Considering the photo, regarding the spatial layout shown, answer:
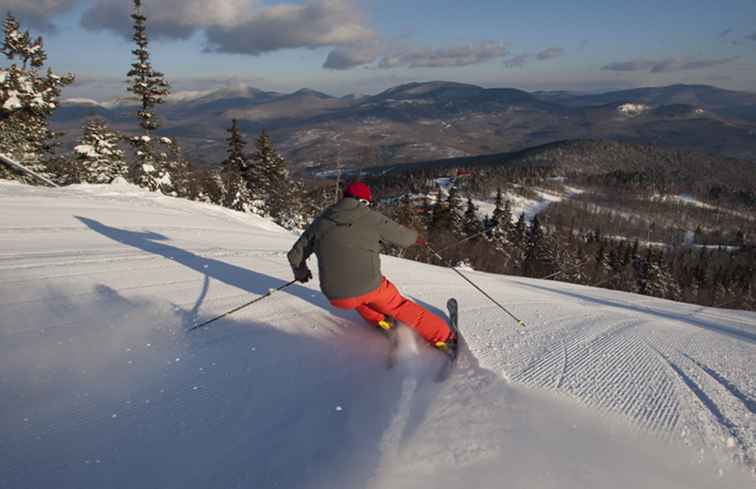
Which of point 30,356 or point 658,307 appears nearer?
point 30,356

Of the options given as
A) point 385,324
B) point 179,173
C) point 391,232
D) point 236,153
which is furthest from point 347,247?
point 179,173

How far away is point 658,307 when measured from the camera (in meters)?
8.13

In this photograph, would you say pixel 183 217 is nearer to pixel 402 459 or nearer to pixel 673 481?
pixel 402 459

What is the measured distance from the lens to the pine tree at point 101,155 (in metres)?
29.2

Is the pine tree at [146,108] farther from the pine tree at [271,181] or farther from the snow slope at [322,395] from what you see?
the snow slope at [322,395]

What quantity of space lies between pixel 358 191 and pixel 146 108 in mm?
26307

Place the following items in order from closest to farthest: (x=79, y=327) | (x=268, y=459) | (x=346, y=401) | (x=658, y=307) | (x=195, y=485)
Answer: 1. (x=195, y=485)
2. (x=268, y=459)
3. (x=346, y=401)
4. (x=79, y=327)
5. (x=658, y=307)

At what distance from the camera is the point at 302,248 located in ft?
13.3

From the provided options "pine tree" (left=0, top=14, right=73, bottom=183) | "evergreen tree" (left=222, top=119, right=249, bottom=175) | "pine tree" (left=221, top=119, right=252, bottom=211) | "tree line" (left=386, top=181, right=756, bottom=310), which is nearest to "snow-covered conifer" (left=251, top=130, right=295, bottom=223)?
"evergreen tree" (left=222, top=119, right=249, bottom=175)

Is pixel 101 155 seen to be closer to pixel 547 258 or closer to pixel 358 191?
pixel 358 191

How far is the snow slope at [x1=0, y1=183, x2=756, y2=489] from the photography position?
246cm

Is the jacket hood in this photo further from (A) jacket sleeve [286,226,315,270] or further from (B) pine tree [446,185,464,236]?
(B) pine tree [446,185,464,236]

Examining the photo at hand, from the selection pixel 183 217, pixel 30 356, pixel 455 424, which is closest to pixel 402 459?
pixel 455 424

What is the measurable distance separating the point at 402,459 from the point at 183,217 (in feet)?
29.5
